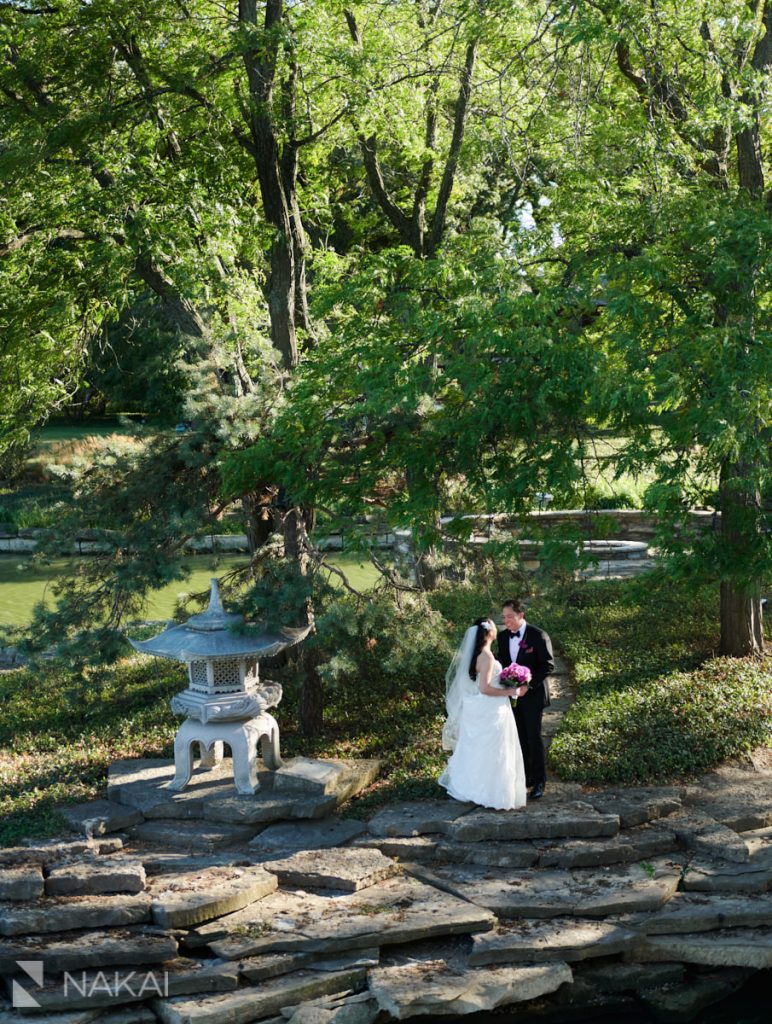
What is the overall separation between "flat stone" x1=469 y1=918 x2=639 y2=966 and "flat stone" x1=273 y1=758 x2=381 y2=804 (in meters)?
2.45

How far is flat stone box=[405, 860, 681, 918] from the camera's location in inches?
329

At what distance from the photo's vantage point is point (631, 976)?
8.06 m

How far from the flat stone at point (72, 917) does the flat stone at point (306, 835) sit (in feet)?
4.71

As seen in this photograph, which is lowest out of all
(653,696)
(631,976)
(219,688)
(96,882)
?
(631,976)

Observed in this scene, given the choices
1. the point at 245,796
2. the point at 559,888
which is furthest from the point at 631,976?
the point at 245,796

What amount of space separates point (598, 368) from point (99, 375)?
2572cm

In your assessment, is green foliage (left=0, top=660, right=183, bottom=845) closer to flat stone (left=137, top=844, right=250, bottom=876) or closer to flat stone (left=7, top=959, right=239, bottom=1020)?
flat stone (left=137, top=844, right=250, bottom=876)

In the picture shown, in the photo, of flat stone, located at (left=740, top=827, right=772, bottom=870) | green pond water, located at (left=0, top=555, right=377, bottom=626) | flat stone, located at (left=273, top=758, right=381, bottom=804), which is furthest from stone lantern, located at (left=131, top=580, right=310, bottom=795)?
green pond water, located at (left=0, top=555, right=377, bottom=626)

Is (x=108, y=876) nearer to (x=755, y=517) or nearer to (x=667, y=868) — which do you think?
(x=667, y=868)

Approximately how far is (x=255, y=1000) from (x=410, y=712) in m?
5.05

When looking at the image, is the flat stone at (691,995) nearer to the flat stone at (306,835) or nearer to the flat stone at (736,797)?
the flat stone at (736,797)

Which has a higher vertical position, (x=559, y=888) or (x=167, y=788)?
(x=167, y=788)

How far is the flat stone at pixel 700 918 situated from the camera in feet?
27.1

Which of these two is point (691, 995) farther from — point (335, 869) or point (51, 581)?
point (51, 581)
